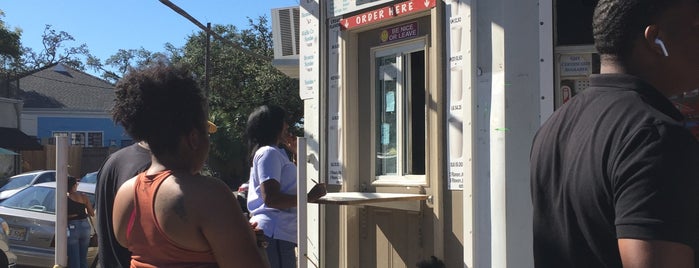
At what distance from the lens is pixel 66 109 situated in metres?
39.8

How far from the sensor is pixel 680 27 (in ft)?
5.03

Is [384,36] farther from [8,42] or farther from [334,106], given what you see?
[8,42]

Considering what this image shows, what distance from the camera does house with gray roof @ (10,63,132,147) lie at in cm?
3878

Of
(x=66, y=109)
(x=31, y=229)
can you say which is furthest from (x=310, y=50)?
(x=66, y=109)

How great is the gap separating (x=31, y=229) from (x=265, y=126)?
22.0ft

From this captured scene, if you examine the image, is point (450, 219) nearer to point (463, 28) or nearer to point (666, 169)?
point (463, 28)

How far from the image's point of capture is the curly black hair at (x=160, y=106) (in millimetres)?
2258

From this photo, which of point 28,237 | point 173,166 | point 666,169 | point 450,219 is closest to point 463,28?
point 450,219

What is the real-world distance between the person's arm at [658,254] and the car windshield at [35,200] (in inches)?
388

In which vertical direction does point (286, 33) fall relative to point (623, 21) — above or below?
above

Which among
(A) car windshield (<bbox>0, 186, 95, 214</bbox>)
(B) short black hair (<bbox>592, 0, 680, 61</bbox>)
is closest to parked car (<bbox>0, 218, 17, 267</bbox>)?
(A) car windshield (<bbox>0, 186, 95, 214</bbox>)

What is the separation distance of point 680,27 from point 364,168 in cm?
381

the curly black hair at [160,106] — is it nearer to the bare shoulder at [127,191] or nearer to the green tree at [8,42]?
the bare shoulder at [127,191]

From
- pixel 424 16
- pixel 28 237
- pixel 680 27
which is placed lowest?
pixel 28 237
